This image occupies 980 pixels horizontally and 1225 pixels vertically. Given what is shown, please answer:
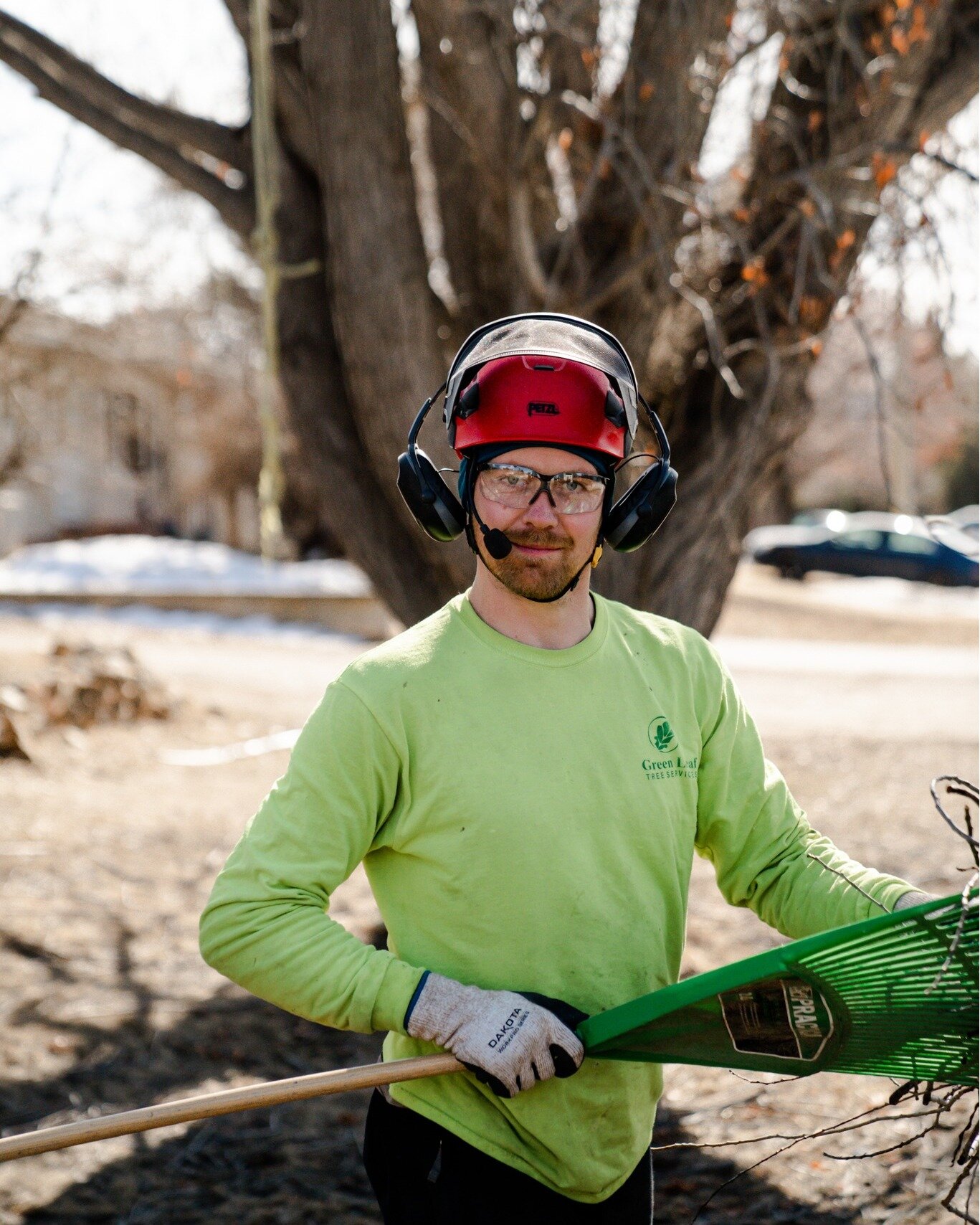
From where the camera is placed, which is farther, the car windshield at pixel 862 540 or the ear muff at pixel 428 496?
the car windshield at pixel 862 540

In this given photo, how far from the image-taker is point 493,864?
213 centimetres

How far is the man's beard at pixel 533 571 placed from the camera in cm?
226

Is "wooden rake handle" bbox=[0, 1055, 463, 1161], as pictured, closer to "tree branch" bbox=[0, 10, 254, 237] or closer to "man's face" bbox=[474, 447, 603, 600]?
"man's face" bbox=[474, 447, 603, 600]

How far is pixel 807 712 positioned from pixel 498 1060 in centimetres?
1099

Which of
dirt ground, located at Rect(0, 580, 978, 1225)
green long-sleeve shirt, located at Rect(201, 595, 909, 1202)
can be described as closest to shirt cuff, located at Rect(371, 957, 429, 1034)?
green long-sleeve shirt, located at Rect(201, 595, 909, 1202)

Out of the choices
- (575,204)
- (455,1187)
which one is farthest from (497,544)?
(575,204)

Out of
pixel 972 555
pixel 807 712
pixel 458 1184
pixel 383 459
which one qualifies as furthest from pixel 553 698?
pixel 807 712

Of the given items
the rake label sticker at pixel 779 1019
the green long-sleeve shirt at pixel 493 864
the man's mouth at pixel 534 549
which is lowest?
→ the rake label sticker at pixel 779 1019

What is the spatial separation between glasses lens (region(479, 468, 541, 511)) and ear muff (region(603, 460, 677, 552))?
0.24 metres

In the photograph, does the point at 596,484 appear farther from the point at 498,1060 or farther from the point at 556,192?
the point at 556,192

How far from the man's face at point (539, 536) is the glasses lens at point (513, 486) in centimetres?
1

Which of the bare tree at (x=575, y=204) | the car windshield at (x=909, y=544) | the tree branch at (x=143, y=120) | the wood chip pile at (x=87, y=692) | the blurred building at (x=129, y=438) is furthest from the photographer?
the car windshield at (x=909, y=544)

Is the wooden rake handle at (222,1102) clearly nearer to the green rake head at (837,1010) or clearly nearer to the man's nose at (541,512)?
the green rake head at (837,1010)

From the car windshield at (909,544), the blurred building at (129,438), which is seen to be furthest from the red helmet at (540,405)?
the car windshield at (909,544)
